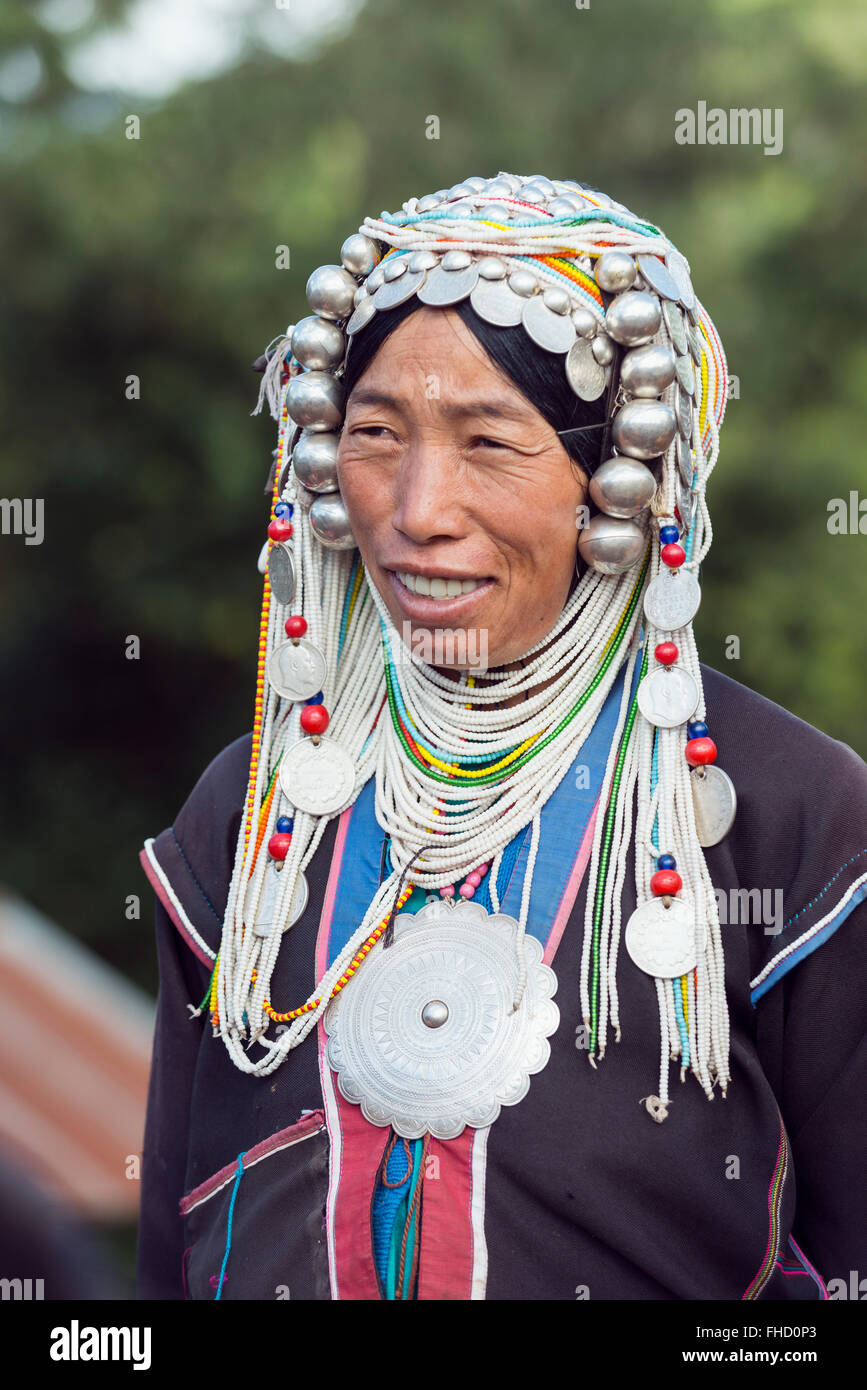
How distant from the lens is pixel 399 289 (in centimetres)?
212

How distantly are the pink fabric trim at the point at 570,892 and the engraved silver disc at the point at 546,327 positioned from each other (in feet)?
2.22

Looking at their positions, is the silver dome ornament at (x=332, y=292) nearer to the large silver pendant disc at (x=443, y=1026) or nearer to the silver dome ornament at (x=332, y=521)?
the silver dome ornament at (x=332, y=521)

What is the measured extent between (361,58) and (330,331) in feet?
24.0

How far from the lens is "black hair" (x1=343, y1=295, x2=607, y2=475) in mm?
2066

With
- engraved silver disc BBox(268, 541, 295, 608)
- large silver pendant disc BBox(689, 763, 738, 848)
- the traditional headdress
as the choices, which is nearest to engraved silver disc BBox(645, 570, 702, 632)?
the traditional headdress

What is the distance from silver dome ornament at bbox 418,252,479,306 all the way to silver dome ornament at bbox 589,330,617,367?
191mm

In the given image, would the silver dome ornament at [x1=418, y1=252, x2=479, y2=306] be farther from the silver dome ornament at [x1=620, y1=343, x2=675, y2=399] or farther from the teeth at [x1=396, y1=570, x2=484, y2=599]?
the teeth at [x1=396, y1=570, x2=484, y2=599]

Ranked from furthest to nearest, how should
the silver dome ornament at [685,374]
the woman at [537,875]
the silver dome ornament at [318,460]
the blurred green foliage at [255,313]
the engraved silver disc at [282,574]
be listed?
the blurred green foliage at [255,313]
the engraved silver disc at [282,574]
the silver dome ornament at [318,460]
the silver dome ornament at [685,374]
the woman at [537,875]

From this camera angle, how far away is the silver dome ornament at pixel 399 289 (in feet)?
6.93

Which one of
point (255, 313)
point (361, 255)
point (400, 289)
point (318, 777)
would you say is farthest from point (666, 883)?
point (255, 313)

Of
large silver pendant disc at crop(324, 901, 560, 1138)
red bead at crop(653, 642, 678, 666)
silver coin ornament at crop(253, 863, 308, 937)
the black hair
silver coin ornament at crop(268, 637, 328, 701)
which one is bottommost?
large silver pendant disc at crop(324, 901, 560, 1138)

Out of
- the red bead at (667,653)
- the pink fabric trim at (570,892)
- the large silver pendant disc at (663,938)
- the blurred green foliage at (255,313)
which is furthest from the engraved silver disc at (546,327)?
the blurred green foliage at (255,313)

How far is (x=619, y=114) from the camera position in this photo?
933 cm
